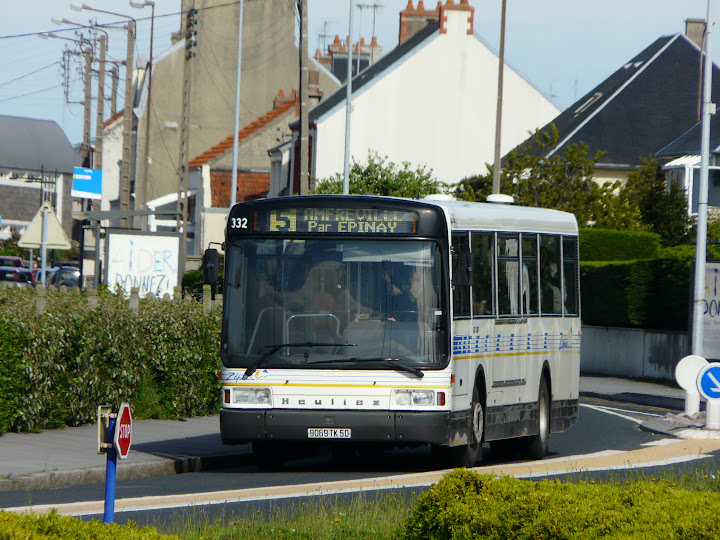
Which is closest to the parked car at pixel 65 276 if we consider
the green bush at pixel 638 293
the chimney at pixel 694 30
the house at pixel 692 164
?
the green bush at pixel 638 293

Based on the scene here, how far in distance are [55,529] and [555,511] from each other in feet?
8.02

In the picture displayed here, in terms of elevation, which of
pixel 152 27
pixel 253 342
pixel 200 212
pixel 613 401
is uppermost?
pixel 152 27

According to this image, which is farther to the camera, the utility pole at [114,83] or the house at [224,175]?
the house at [224,175]

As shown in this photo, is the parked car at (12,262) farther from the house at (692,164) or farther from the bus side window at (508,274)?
the bus side window at (508,274)

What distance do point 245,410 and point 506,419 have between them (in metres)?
3.28

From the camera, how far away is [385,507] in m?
9.27

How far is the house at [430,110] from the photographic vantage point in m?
57.6

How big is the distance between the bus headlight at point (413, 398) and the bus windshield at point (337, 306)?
275 mm

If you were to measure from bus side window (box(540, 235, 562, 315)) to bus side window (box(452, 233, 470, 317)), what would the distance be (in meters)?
2.30

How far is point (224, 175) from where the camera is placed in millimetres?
70375

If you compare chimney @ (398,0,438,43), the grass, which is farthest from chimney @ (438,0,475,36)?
the grass

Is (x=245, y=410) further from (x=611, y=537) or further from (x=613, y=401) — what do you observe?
(x=613, y=401)

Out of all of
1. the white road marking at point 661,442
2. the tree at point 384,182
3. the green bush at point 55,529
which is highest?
the tree at point 384,182

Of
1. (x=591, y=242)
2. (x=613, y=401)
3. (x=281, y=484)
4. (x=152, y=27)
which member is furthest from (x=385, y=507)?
(x=152, y=27)
